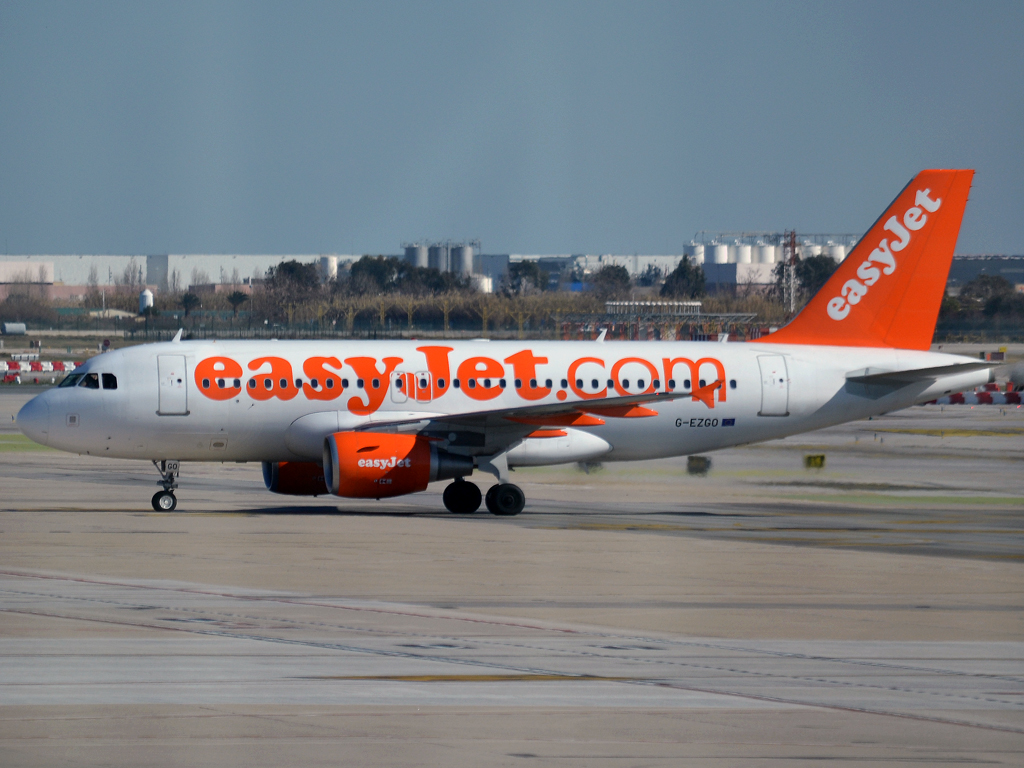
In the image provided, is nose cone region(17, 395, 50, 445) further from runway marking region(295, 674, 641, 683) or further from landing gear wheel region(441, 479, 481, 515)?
runway marking region(295, 674, 641, 683)

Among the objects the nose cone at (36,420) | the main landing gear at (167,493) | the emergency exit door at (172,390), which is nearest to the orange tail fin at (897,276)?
the emergency exit door at (172,390)

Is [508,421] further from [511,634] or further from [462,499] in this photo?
[511,634]

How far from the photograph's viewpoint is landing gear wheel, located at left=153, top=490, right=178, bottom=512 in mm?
31375

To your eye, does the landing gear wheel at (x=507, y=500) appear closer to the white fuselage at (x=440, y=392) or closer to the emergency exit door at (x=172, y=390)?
the white fuselage at (x=440, y=392)

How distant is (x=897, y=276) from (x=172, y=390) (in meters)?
18.3

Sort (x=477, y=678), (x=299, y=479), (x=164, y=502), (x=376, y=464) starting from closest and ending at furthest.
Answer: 1. (x=477, y=678)
2. (x=376, y=464)
3. (x=164, y=502)
4. (x=299, y=479)

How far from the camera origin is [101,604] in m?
18.8

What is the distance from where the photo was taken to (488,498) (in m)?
32.1

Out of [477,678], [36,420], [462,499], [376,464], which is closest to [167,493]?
[36,420]

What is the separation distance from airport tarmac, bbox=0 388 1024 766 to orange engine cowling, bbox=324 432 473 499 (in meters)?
0.73

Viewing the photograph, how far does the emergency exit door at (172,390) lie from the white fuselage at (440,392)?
0.03 meters

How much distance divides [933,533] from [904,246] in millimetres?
10502

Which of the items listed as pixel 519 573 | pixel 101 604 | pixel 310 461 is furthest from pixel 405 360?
pixel 101 604

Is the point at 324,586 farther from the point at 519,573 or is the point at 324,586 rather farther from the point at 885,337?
the point at 885,337
